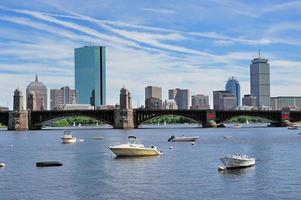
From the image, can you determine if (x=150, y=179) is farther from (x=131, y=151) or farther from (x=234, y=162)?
(x=131, y=151)

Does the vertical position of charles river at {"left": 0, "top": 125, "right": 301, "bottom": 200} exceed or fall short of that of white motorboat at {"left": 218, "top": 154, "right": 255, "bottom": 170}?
it falls short

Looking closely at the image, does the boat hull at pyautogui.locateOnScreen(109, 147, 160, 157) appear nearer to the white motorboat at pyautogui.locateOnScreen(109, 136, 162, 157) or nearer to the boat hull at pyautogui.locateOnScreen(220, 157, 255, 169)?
the white motorboat at pyautogui.locateOnScreen(109, 136, 162, 157)

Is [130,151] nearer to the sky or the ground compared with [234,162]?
nearer to the sky

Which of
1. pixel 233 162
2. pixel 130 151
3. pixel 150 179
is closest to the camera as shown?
pixel 150 179

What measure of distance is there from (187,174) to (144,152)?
28.8 m

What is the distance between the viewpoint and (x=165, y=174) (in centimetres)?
7644

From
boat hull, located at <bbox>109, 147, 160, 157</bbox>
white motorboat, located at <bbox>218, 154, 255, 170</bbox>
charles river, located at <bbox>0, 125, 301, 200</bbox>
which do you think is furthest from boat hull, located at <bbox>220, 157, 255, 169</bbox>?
boat hull, located at <bbox>109, 147, 160, 157</bbox>

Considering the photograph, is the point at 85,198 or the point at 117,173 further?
the point at 117,173

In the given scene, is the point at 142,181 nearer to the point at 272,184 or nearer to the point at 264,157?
the point at 272,184

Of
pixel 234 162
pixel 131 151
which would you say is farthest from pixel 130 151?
pixel 234 162

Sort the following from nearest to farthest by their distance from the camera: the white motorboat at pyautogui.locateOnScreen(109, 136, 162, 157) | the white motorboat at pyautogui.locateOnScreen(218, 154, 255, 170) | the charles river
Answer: the charles river
the white motorboat at pyautogui.locateOnScreen(218, 154, 255, 170)
the white motorboat at pyautogui.locateOnScreen(109, 136, 162, 157)

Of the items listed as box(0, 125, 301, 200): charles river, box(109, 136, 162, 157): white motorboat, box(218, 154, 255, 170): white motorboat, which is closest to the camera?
box(0, 125, 301, 200): charles river

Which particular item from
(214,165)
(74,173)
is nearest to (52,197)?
(74,173)

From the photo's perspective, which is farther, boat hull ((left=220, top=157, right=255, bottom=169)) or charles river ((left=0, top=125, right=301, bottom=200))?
boat hull ((left=220, top=157, right=255, bottom=169))
